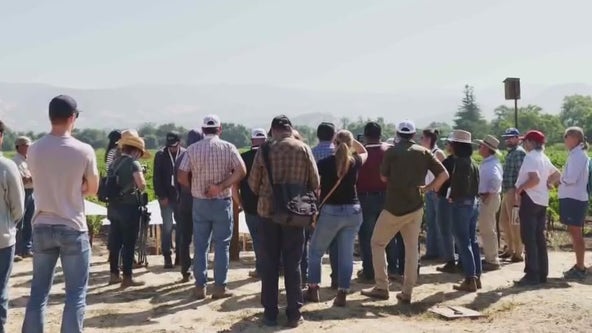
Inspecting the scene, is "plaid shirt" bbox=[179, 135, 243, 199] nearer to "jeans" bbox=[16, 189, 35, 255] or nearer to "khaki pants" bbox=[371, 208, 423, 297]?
"khaki pants" bbox=[371, 208, 423, 297]

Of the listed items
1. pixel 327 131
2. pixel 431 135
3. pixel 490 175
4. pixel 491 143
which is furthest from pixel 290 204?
pixel 491 143

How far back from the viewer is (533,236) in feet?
23.1

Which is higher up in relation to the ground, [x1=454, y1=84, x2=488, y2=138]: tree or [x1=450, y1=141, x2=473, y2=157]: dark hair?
[x1=454, y1=84, x2=488, y2=138]: tree

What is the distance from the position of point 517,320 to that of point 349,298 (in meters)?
1.62

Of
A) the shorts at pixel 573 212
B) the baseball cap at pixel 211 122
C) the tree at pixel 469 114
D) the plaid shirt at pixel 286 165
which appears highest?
the tree at pixel 469 114

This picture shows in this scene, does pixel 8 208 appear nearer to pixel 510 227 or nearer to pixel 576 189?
pixel 576 189

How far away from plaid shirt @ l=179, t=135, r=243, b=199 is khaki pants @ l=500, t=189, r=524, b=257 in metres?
4.10

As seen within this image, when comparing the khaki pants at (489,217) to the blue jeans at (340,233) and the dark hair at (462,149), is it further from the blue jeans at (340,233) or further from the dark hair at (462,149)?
the blue jeans at (340,233)

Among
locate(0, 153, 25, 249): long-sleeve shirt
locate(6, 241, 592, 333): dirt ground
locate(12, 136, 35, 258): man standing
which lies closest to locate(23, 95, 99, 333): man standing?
locate(0, 153, 25, 249): long-sleeve shirt

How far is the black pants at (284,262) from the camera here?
5320 millimetres

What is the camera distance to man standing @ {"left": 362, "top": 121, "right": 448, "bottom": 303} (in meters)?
5.84

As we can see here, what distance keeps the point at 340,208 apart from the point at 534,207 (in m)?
2.46

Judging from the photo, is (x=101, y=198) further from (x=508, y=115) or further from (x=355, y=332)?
(x=508, y=115)

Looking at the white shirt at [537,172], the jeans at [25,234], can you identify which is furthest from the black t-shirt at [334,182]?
the jeans at [25,234]
